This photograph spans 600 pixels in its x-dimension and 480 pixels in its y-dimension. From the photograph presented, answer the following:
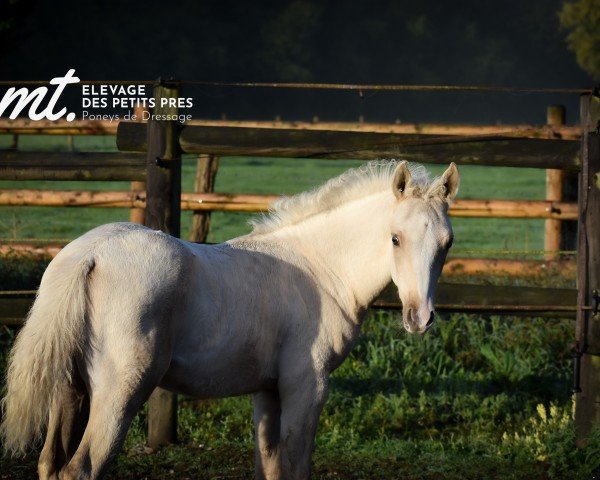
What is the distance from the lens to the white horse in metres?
3.47

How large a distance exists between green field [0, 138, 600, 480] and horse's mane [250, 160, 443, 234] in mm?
817

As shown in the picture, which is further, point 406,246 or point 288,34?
point 288,34

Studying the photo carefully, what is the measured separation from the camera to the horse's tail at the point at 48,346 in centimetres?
343

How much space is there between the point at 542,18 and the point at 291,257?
242 ft

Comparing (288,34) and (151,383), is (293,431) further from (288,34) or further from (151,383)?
(288,34)

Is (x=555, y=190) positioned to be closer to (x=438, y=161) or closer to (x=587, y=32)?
(x=438, y=161)

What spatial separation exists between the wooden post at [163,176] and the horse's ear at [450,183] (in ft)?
6.25

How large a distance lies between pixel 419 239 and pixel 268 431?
116 cm

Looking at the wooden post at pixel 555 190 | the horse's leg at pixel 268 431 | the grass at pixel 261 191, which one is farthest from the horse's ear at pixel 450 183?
the grass at pixel 261 191

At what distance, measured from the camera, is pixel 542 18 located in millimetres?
73312

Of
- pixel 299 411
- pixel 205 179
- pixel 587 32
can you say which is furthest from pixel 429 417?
pixel 587 32

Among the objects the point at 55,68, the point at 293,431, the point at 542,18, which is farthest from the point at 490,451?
the point at 542,18

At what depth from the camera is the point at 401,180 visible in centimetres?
410

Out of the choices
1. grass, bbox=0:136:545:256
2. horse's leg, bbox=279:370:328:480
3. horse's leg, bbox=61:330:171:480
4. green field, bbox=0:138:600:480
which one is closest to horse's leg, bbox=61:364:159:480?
horse's leg, bbox=61:330:171:480
